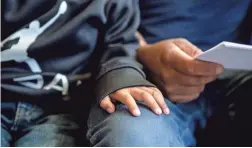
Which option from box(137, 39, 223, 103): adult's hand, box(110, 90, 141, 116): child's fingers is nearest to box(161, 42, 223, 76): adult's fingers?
box(137, 39, 223, 103): adult's hand

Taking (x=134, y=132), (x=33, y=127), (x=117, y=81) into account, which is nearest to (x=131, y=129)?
(x=134, y=132)

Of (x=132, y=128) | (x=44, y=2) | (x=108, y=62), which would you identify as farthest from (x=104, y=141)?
(x=44, y=2)

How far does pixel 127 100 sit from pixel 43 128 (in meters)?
0.17

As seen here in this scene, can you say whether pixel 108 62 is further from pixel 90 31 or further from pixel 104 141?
pixel 104 141

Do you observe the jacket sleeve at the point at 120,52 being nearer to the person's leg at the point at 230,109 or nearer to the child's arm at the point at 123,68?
the child's arm at the point at 123,68

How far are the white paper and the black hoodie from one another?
0.47 ft

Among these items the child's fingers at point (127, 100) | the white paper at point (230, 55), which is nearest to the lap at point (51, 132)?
the child's fingers at point (127, 100)

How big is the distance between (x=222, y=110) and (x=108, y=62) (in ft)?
0.90

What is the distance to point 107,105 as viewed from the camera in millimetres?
701

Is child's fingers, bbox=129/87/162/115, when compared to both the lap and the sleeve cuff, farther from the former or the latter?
the lap

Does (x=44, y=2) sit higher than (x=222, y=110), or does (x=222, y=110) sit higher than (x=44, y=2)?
(x=44, y=2)

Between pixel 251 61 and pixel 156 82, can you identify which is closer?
pixel 251 61

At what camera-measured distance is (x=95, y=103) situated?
738 millimetres

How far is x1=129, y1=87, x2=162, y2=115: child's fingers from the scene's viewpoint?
68 cm
